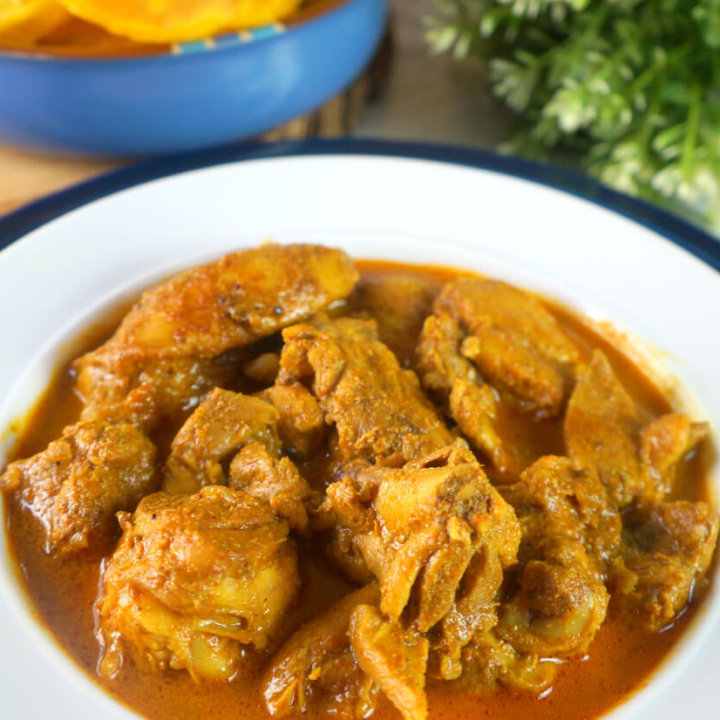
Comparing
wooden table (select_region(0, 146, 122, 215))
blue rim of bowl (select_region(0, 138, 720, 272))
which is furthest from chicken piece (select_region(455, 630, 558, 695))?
wooden table (select_region(0, 146, 122, 215))

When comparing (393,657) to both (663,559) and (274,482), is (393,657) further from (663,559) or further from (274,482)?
(663,559)

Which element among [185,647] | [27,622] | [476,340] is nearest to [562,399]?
[476,340]

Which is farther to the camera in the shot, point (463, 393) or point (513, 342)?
point (513, 342)

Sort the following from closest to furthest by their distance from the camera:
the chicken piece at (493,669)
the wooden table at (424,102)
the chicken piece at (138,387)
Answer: the chicken piece at (493,669) < the chicken piece at (138,387) < the wooden table at (424,102)

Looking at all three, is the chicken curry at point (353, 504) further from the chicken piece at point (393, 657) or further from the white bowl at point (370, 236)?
the white bowl at point (370, 236)

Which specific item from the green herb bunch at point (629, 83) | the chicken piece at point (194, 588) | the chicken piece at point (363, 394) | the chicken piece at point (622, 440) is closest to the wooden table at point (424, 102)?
the green herb bunch at point (629, 83)

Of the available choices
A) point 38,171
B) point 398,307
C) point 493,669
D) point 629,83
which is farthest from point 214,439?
point 629,83
